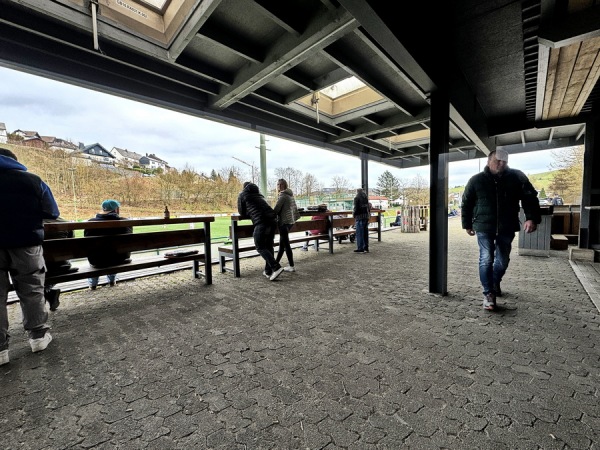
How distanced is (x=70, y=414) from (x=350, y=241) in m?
8.20

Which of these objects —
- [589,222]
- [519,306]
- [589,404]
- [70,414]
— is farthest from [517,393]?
[589,222]

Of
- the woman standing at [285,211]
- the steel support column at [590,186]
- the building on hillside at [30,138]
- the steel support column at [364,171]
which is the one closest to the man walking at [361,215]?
the woman standing at [285,211]

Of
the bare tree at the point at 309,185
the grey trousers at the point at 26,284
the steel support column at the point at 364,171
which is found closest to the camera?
the grey trousers at the point at 26,284

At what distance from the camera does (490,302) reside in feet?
9.66

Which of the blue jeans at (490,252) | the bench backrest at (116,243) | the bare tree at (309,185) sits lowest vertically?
the blue jeans at (490,252)

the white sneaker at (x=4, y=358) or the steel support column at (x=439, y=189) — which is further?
the steel support column at (x=439, y=189)

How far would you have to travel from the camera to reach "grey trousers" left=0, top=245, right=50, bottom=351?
2.19 meters

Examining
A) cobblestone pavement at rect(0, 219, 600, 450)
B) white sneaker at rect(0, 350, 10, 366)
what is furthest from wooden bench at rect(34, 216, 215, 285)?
white sneaker at rect(0, 350, 10, 366)

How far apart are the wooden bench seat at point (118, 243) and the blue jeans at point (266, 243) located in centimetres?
80

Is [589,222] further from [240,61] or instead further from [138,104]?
[138,104]

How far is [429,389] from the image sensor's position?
1672mm

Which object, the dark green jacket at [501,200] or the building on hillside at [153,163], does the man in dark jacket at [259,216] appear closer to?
the building on hillside at [153,163]

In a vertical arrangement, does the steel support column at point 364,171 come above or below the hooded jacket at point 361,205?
above

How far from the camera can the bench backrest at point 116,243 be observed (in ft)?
9.89
